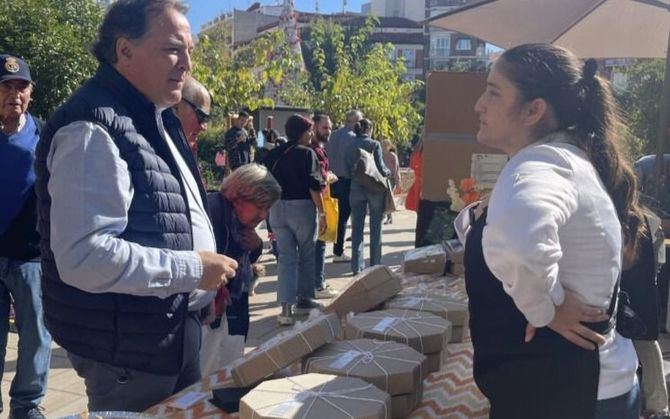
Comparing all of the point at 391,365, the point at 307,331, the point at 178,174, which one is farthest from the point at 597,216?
the point at 178,174

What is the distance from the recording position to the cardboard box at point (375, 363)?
5.59ft

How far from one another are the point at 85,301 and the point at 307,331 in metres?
0.63

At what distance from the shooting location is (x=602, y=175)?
1.48 meters

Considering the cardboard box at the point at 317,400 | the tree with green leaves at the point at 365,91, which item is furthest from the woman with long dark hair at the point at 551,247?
the tree with green leaves at the point at 365,91

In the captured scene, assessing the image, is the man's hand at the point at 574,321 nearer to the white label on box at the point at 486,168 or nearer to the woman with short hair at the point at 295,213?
the white label on box at the point at 486,168

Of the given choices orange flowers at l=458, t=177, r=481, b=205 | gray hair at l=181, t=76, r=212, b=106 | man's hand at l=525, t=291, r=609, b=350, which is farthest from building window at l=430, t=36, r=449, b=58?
man's hand at l=525, t=291, r=609, b=350

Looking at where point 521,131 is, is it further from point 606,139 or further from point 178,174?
point 178,174

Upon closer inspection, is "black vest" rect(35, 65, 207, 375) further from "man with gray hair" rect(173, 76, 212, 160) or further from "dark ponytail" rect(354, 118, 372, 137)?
"dark ponytail" rect(354, 118, 372, 137)

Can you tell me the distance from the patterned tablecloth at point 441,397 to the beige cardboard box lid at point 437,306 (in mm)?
221

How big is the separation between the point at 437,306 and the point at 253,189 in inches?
33.5

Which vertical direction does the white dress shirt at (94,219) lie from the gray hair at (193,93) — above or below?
Result: below

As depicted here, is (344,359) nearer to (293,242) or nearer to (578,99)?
(578,99)

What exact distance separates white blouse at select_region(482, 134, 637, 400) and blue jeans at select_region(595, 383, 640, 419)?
0.02 m

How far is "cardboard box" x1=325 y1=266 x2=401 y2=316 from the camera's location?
2.52m
